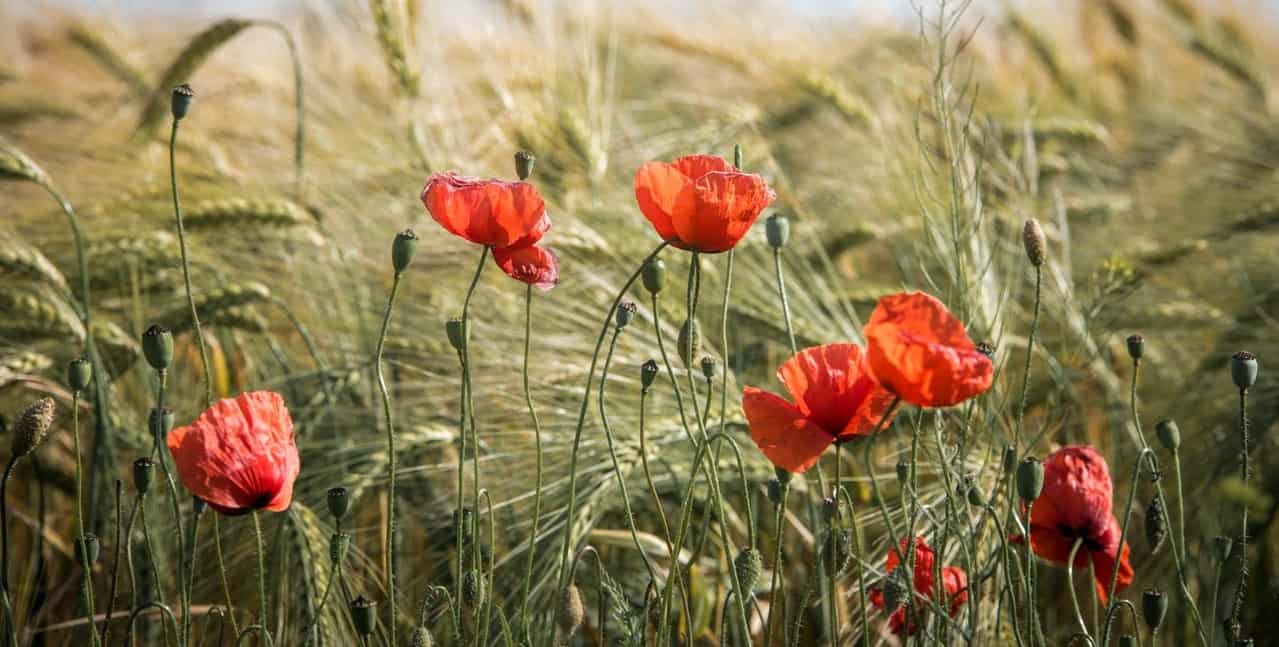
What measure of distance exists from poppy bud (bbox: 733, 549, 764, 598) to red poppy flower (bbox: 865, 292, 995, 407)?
187 mm

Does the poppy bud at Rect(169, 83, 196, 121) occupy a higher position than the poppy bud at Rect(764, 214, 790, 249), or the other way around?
the poppy bud at Rect(169, 83, 196, 121)

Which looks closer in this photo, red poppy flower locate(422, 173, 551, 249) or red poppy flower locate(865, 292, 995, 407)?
red poppy flower locate(865, 292, 995, 407)

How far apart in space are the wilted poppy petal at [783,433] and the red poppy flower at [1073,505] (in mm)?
184

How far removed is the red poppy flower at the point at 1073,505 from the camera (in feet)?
3.30

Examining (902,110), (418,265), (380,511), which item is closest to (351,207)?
(418,265)

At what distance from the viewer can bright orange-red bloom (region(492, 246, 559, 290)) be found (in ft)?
3.21

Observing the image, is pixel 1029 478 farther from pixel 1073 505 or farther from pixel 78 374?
pixel 78 374

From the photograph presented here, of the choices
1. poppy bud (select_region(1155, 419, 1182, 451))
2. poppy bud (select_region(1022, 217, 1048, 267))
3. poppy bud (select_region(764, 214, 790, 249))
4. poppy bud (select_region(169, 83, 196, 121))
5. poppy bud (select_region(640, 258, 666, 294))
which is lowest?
poppy bud (select_region(1155, 419, 1182, 451))

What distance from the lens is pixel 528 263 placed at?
982 mm

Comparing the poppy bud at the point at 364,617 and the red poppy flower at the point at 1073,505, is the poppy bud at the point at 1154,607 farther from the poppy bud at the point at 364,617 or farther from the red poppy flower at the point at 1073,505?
the poppy bud at the point at 364,617

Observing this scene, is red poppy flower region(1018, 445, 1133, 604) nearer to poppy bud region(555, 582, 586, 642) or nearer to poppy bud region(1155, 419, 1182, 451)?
poppy bud region(1155, 419, 1182, 451)

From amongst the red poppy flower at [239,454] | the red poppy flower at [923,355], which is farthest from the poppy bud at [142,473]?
the red poppy flower at [923,355]

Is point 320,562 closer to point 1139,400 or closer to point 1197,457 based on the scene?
point 1197,457

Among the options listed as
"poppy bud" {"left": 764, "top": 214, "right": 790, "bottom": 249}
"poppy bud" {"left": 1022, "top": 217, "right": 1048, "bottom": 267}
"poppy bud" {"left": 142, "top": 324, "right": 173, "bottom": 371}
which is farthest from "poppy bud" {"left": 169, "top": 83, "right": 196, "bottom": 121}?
"poppy bud" {"left": 1022, "top": 217, "right": 1048, "bottom": 267}
